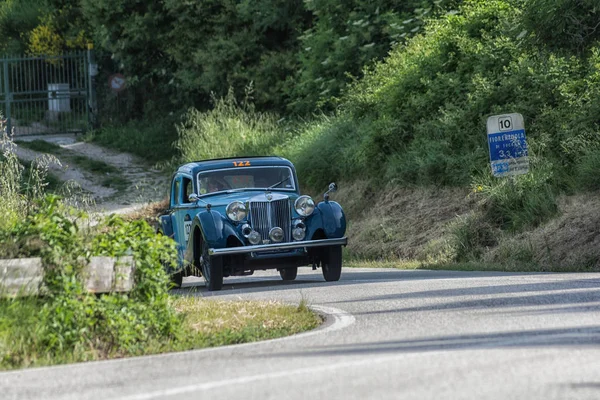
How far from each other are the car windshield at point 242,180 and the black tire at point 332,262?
1.45 meters

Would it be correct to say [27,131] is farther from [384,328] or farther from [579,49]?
[384,328]

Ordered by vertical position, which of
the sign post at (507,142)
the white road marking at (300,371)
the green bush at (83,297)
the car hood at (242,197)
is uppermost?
the sign post at (507,142)

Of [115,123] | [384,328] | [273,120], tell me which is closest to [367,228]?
[273,120]

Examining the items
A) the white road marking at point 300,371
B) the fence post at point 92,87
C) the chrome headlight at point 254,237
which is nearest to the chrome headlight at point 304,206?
the chrome headlight at point 254,237

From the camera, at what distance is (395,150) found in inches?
1075

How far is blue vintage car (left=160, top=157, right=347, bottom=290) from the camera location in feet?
54.7

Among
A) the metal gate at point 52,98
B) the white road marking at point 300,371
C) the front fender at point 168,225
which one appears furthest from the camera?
the metal gate at point 52,98

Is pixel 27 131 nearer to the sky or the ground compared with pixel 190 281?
nearer to the sky

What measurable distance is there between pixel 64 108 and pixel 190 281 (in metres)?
23.7

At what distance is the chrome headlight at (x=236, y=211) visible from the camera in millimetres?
16891

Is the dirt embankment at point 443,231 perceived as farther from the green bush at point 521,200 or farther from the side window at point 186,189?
the side window at point 186,189

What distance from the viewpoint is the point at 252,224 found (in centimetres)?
1700

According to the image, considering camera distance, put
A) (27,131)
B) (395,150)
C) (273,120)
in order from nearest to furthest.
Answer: (395,150) < (273,120) < (27,131)

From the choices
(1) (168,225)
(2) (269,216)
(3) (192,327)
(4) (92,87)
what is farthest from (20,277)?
(4) (92,87)
